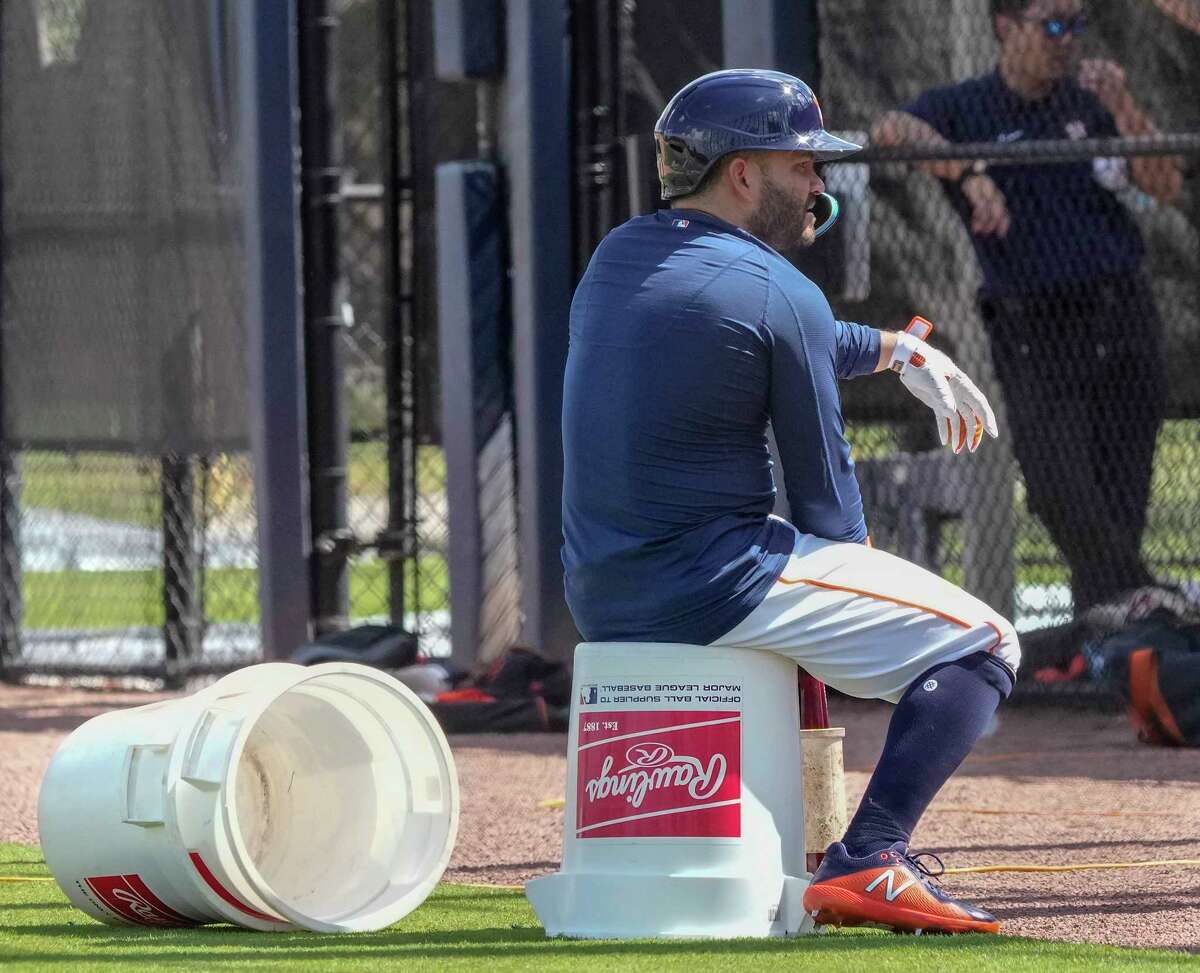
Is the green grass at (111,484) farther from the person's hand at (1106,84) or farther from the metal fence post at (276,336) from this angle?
the person's hand at (1106,84)

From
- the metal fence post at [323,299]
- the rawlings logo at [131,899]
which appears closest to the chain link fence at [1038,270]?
the metal fence post at [323,299]

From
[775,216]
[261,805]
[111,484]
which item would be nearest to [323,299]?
[111,484]

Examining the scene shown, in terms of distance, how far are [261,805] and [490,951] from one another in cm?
93

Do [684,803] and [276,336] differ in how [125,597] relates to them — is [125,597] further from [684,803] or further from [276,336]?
[684,803]

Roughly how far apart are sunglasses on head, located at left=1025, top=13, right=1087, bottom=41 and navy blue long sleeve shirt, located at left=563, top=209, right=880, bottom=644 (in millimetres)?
3733

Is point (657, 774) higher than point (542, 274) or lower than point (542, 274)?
lower

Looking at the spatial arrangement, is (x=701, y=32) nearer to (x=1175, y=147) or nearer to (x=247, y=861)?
(x=1175, y=147)

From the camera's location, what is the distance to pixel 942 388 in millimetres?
4168

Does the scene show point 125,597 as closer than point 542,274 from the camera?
No

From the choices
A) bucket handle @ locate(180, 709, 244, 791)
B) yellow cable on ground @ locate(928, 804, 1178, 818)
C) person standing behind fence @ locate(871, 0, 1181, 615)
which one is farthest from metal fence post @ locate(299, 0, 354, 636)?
bucket handle @ locate(180, 709, 244, 791)

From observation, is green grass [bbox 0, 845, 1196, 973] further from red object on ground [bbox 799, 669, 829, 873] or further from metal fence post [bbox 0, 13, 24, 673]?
metal fence post [bbox 0, 13, 24, 673]

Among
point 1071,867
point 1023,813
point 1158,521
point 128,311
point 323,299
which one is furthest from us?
point 128,311

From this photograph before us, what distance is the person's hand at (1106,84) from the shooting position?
24.2 feet

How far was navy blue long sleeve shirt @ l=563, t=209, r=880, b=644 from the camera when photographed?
153 inches
